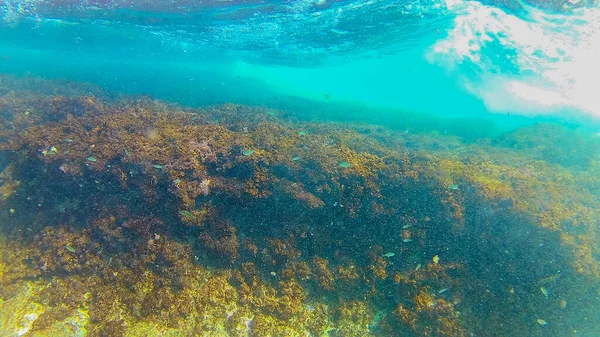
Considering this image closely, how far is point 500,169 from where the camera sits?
1224 cm

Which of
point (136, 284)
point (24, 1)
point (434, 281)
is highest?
point (24, 1)

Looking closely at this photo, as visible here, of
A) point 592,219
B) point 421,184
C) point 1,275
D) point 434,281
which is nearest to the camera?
point 1,275

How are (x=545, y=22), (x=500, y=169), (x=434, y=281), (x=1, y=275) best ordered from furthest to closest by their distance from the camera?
(x=545, y=22)
(x=500, y=169)
(x=434, y=281)
(x=1, y=275)

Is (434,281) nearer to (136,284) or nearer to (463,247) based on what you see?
(463,247)

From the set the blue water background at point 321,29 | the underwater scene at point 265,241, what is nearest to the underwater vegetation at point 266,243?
the underwater scene at point 265,241

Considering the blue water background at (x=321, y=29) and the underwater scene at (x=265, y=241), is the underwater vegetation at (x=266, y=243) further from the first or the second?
the blue water background at (x=321, y=29)

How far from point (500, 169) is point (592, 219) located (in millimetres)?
3465

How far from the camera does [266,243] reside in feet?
26.2

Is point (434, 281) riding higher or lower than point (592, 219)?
higher

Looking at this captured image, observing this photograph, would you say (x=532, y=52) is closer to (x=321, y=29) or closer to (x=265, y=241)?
(x=321, y=29)

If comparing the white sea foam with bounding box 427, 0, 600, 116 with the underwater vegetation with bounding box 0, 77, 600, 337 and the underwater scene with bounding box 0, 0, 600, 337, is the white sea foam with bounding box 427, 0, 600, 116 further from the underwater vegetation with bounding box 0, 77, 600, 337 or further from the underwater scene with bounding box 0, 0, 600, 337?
the underwater vegetation with bounding box 0, 77, 600, 337

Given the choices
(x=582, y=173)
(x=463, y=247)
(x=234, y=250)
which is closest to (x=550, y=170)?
(x=582, y=173)

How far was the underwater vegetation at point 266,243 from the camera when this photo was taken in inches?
279

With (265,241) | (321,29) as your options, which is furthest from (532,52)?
Answer: (265,241)
